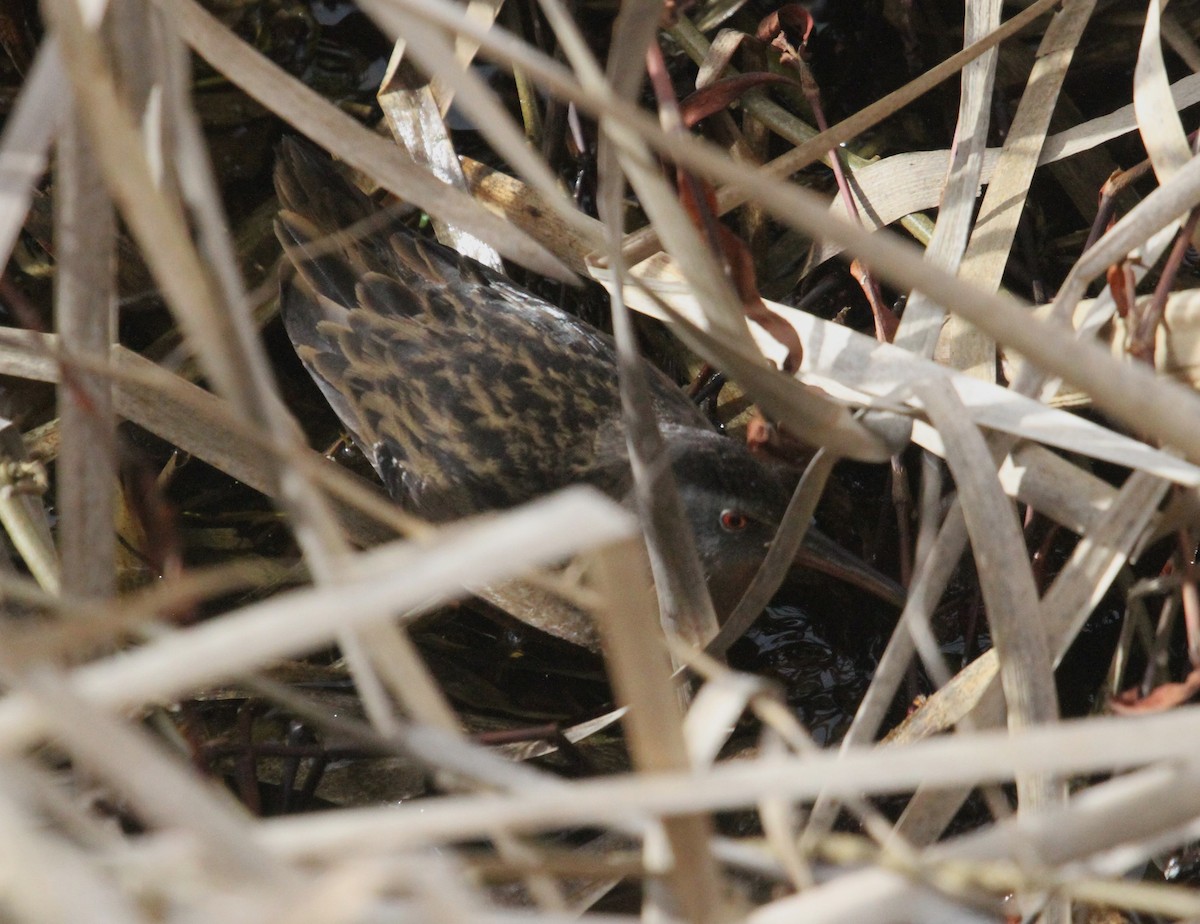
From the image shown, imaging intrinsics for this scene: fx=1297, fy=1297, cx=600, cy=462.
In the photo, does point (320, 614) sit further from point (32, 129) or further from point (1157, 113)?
point (1157, 113)

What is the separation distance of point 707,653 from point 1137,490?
74 cm

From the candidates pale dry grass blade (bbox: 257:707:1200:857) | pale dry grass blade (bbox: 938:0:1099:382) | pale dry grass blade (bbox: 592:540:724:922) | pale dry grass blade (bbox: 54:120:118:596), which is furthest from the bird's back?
pale dry grass blade (bbox: 257:707:1200:857)

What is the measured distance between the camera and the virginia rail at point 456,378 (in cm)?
321

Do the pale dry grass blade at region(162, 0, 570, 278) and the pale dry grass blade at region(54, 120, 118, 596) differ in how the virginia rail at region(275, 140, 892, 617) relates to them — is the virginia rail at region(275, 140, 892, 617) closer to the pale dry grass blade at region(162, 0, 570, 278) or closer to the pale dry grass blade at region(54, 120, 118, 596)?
the pale dry grass blade at region(162, 0, 570, 278)

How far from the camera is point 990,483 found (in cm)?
187

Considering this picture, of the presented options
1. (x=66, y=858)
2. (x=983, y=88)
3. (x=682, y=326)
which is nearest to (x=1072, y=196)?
(x=983, y=88)

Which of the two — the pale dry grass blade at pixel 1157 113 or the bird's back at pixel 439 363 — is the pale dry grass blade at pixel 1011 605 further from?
the bird's back at pixel 439 363

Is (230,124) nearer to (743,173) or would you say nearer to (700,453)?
(700,453)

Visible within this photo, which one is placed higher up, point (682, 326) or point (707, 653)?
point (682, 326)

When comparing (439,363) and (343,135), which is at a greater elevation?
(343,135)

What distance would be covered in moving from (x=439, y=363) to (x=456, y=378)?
2.6 inches

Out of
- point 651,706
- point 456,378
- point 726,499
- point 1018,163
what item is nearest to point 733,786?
point 651,706

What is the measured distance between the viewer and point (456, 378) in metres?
3.29

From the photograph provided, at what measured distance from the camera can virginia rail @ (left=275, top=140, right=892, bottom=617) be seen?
3.21m
